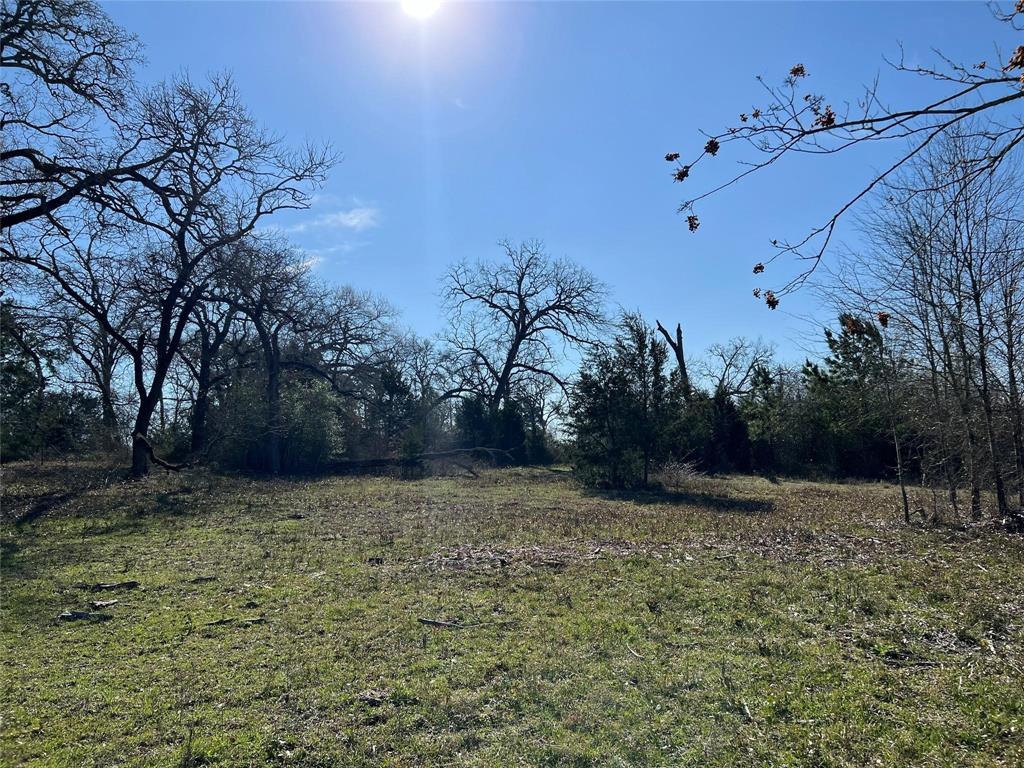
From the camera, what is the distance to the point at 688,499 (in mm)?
17188

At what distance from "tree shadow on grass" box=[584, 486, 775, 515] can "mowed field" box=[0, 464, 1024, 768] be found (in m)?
4.14

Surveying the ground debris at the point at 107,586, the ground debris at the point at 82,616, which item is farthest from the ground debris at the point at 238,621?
the ground debris at the point at 107,586

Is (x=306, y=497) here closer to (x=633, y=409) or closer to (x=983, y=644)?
(x=633, y=409)

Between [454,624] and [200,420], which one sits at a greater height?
[200,420]

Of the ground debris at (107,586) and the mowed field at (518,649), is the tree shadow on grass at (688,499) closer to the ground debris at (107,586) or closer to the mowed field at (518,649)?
the mowed field at (518,649)

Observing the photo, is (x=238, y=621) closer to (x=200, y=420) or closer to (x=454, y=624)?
(x=454, y=624)

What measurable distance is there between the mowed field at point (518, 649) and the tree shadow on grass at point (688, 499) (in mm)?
4144

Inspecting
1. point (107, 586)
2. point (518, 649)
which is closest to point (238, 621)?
point (107, 586)

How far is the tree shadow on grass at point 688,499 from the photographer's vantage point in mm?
14984

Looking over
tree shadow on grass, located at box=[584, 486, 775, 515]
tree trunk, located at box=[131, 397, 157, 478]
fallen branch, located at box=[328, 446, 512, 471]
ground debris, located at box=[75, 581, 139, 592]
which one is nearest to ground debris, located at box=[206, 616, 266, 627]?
ground debris, located at box=[75, 581, 139, 592]

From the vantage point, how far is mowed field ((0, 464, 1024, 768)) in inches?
143

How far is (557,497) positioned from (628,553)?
886cm

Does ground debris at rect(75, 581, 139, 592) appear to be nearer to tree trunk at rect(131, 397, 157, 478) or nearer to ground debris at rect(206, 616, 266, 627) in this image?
ground debris at rect(206, 616, 266, 627)

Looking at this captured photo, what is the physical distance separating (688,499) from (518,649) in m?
12.9
